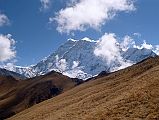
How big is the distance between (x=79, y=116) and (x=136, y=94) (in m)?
6.54

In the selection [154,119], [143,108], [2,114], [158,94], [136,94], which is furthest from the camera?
[2,114]

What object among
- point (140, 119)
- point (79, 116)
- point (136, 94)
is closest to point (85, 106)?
point (79, 116)

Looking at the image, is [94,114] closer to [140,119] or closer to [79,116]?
[79,116]

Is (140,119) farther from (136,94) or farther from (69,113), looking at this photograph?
(69,113)

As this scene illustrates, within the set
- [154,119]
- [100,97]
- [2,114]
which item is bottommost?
→ [154,119]

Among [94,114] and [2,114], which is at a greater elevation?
[2,114]

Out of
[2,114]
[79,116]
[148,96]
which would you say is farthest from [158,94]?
[2,114]

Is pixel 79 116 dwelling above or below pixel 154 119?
above

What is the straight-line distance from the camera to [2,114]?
187500 mm

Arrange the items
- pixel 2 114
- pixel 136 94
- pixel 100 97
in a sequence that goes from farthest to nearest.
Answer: pixel 2 114 → pixel 100 97 → pixel 136 94

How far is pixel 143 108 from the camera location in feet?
113

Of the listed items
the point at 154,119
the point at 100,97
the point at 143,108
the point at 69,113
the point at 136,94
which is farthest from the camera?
the point at 100,97

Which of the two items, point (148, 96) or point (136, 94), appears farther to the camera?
point (136, 94)

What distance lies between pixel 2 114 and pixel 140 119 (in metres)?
162
